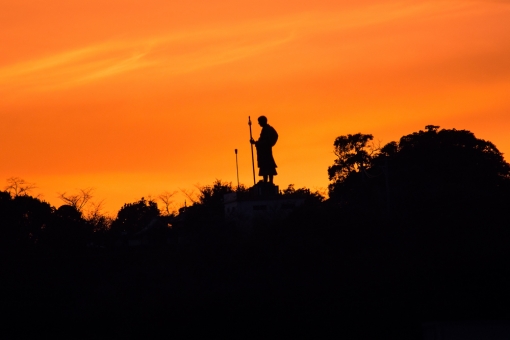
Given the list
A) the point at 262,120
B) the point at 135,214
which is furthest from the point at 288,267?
the point at 135,214

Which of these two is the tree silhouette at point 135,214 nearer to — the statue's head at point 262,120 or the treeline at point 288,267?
the treeline at point 288,267

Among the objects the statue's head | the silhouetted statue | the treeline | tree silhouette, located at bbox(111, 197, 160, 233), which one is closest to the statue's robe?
the silhouetted statue

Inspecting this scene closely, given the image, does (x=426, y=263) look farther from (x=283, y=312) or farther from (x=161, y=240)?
(x=161, y=240)

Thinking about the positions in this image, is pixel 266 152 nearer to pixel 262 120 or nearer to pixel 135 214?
pixel 262 120

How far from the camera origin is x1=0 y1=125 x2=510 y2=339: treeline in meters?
38.3

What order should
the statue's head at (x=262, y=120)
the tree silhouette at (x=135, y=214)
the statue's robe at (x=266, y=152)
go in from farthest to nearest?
1. the tree silhouette at (x=135, y=214)
2. the statue's head at (x=262, y=120)
3. the statue's robe at (x=266, y=152)

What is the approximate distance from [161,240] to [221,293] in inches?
495

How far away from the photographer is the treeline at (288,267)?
1508 inches

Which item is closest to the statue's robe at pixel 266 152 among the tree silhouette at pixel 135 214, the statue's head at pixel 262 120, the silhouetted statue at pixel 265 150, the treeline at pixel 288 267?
the silhouetted statue at pixel 265 150

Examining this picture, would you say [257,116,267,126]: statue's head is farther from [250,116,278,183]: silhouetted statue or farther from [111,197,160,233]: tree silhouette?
[111,197,160,233]: tree silhouette

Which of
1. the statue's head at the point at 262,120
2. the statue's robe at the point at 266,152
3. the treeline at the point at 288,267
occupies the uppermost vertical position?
the statue's head at the point at 262,120

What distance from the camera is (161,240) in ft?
173

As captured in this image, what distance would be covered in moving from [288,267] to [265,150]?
198 inches

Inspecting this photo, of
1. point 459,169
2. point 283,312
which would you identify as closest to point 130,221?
point 459,169
